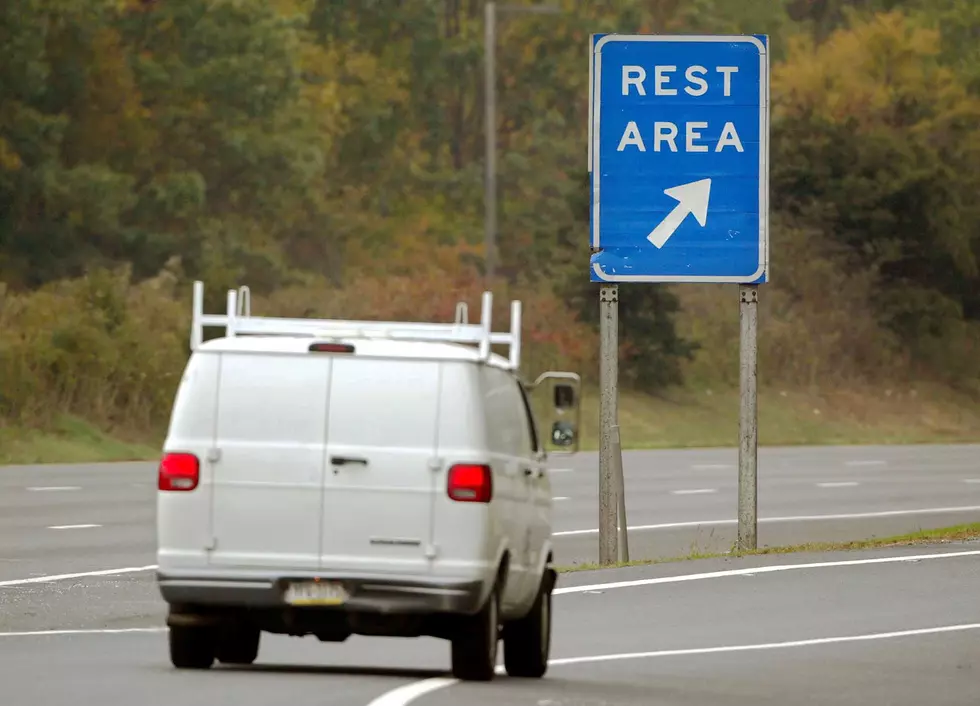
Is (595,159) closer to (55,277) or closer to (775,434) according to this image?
(775,434)

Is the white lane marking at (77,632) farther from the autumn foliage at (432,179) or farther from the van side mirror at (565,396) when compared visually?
the autumn foliage at (432,179)

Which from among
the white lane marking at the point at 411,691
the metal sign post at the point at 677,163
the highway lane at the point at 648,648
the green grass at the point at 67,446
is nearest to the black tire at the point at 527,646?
the highway lane at the point at 648,648

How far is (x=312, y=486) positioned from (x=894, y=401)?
185 ft

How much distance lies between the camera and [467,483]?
1320cm

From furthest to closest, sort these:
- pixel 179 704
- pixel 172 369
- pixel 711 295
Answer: pixel 711 295, pixel 172 369, pixel 179 704

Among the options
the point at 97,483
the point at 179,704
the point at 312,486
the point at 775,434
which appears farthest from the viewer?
the point at 775,434

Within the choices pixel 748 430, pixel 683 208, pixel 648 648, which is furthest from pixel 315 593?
pixel 748 430

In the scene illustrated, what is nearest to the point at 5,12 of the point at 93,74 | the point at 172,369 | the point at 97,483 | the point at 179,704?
the point at 93,74

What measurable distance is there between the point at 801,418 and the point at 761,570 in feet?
135

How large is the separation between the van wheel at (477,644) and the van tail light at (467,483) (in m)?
0.61

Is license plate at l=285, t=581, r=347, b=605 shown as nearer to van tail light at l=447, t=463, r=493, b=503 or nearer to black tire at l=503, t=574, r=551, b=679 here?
van tail light at l=447, t=463, r=493, b=503

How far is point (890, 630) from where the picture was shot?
1784 centimetres

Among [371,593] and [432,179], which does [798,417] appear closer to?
[432,179]

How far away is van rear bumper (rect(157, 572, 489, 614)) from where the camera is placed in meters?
13.2
